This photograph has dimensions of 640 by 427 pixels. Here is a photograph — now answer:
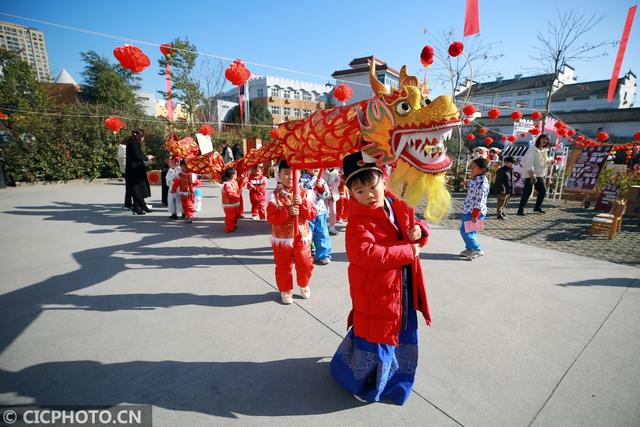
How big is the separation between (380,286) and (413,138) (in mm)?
971

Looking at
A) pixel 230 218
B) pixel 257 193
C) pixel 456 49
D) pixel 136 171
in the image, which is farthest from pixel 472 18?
pixel 136 171

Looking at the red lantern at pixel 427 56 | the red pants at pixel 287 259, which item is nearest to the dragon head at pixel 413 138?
the red lantern at pixel 427 56

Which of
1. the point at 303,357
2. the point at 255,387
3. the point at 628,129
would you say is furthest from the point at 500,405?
the point at 628,129

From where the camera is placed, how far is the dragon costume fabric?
1.86 metres

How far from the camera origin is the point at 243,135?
58.7 feet

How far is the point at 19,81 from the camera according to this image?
58.6ft

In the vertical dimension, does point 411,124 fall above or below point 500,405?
above

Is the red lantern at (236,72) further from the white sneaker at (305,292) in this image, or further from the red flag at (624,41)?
the red flag at (624,41)

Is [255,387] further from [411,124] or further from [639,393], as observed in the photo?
[639,393]

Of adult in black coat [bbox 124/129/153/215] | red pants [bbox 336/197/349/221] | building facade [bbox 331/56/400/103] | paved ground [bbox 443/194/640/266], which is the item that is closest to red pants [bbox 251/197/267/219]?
Result: red pants [bbox 336/197/349/221]

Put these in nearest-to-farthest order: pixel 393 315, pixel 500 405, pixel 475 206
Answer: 1. pixel 393 315
2. pixel 500 405
3. pixel 475 206

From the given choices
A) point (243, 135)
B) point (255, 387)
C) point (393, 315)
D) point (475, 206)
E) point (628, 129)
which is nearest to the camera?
point (393, 315)

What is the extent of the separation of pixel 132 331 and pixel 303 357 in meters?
1.51

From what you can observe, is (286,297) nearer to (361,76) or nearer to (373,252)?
(373,252)
